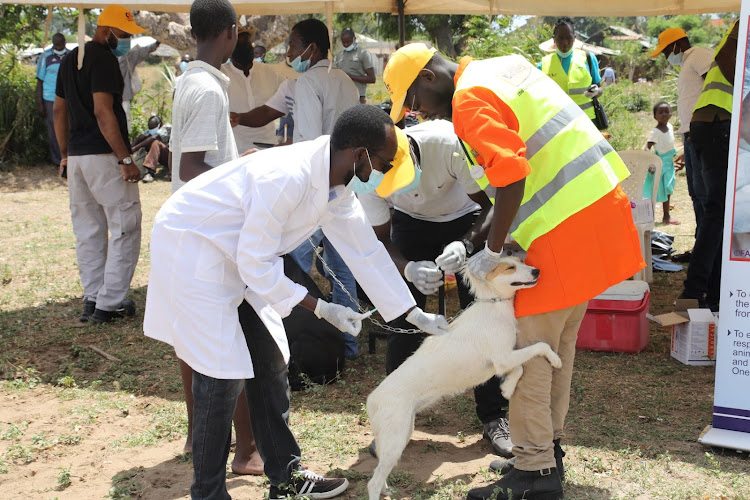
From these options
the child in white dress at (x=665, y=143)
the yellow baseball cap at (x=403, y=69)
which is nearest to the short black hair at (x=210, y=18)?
the yellow baseball cap at (x=403, y=69)

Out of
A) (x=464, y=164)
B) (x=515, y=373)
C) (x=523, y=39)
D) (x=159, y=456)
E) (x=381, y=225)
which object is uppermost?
(x=523, y=39)

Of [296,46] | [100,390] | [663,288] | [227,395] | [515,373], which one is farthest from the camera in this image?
[663,288]

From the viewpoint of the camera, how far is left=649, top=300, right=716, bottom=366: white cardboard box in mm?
4887

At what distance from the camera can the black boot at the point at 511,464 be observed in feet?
10.9

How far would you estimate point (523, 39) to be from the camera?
13922 mm

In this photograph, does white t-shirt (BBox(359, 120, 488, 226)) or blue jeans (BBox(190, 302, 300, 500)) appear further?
white t-shirt (BBox(359, 120, 488, 226))

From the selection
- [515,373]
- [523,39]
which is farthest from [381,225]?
[523,39]

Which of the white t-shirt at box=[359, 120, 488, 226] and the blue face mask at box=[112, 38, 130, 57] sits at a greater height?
the blue face mask at box=[112, 38, 130, 57]

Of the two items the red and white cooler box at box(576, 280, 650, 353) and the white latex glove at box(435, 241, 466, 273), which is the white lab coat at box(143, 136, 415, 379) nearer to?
the white latex glove at box(435, 241, 466, 273)

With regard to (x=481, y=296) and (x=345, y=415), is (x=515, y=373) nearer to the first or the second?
(x=481, y=296)

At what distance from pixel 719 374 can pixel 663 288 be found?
324 centimetres

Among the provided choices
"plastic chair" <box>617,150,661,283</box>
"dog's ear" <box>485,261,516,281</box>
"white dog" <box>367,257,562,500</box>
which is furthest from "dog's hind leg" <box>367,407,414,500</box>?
"plastic chair" <box>617,150,661,283</box>

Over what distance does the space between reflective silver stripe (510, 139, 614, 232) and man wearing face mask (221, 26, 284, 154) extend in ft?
11.9

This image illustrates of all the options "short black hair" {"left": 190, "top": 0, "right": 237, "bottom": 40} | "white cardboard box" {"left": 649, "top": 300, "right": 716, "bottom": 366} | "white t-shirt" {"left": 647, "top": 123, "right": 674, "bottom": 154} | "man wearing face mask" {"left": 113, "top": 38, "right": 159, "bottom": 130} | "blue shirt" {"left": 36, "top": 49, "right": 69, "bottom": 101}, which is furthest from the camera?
"blue shirt" {"left": 36, "top": 49, "right": 69, "bottom": 101}
